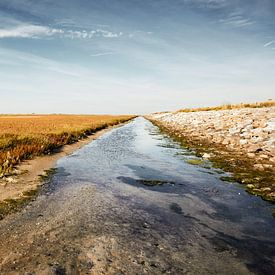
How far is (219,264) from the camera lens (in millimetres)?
4559

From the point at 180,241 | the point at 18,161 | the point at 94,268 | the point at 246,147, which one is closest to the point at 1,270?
the point at 94,268

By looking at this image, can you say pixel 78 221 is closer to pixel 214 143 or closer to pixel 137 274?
pixel 137 274

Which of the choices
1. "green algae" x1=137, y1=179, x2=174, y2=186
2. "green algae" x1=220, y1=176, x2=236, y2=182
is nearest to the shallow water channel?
"green algae" x1=137, y1=179, x2=174, y2=186

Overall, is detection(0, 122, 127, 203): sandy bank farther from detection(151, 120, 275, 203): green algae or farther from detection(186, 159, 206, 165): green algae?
detection(151, 120, 275, 203): green algae

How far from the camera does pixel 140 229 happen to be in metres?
5.89

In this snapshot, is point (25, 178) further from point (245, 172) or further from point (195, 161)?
A: point (245, 172)

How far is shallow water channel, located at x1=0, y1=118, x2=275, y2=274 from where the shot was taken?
175 inches

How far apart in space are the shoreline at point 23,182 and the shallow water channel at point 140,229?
0.39 meters

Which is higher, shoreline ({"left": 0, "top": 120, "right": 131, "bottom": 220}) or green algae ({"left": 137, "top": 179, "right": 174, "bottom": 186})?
shoreline ({"left": 0, "top": 120, "right": 131, "bottom": 220})

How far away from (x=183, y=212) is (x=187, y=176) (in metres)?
3.94

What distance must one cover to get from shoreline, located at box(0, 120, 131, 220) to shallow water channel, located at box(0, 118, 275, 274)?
0.39m

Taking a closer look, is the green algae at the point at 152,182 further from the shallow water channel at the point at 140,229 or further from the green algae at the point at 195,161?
the green algae at the point at 195,161

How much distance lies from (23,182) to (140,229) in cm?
516

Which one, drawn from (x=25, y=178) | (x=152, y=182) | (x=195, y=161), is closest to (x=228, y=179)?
(x=152, y=182)
